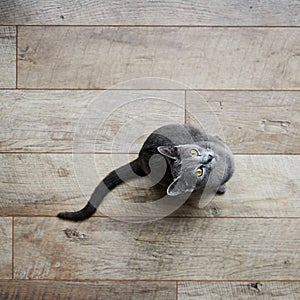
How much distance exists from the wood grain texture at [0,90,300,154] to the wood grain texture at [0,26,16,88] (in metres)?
0.03

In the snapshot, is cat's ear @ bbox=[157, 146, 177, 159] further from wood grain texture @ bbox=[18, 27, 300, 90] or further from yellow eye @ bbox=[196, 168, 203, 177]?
wood grain texture @ bbox=[18, 27, 300, 90]

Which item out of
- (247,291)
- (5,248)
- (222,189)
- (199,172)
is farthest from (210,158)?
(5,248)

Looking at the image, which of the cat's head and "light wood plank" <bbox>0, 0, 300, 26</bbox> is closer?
the cat's head

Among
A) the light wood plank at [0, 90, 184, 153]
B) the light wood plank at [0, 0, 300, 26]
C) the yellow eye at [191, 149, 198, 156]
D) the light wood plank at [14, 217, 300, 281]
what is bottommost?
the light wood plank at [14, 217, 300, 281]

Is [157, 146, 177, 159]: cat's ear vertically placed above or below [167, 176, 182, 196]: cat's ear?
above

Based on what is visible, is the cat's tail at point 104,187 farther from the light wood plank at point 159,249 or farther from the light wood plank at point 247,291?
the light wood plank at point 247,291

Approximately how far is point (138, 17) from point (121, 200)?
Result: 49 cm

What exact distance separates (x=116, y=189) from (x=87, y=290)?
28 centimetres

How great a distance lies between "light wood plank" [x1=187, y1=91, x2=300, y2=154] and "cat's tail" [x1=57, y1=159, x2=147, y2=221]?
0.69ft

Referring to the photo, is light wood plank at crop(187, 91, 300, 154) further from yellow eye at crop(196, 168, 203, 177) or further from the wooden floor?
yellow eye at crop(196, 168, 203, 177)

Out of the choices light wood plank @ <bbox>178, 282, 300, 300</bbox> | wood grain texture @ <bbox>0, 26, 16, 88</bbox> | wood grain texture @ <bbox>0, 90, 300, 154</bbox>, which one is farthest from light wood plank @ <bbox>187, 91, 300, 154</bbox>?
wood grain texture @ <bbox>0, 26, 16, 88</bbox>

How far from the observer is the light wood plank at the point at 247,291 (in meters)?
1.43

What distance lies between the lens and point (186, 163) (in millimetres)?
1203

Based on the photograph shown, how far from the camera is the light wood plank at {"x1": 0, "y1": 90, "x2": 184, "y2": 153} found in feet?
4.71
